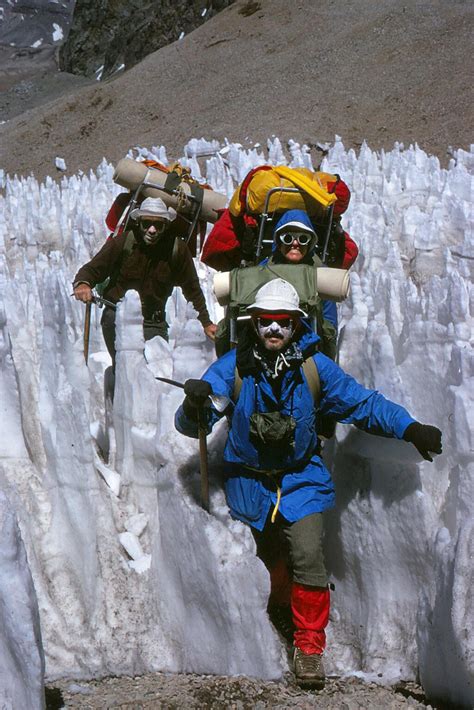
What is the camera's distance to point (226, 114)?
69.1 ft

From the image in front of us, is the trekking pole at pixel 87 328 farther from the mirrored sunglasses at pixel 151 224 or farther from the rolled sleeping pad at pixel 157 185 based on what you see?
the rolled sleeping pad at pixel 157 185

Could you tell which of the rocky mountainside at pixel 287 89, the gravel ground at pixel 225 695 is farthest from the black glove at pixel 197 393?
the rocky mountainside at pixel 287 89

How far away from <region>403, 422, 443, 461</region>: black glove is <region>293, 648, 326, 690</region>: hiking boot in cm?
93

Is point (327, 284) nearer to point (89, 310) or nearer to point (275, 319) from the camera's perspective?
point (275, 319)

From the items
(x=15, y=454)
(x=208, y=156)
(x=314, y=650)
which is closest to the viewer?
(x=314, y=650)

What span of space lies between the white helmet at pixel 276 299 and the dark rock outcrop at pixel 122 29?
3229cm

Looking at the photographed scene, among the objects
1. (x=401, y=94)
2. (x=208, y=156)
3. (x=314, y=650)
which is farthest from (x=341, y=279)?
(x=401, y=94)

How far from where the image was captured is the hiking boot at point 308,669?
322 cm

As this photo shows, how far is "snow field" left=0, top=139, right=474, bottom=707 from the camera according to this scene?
3.27m

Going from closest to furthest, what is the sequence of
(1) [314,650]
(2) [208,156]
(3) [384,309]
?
(1) [314,650] < (3) [384,309] < (2) [208,156]

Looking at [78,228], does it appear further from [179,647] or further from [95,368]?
[179,647]

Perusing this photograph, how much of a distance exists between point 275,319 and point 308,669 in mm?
1402

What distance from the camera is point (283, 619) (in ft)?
11.8

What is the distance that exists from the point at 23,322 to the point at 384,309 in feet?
6.95
